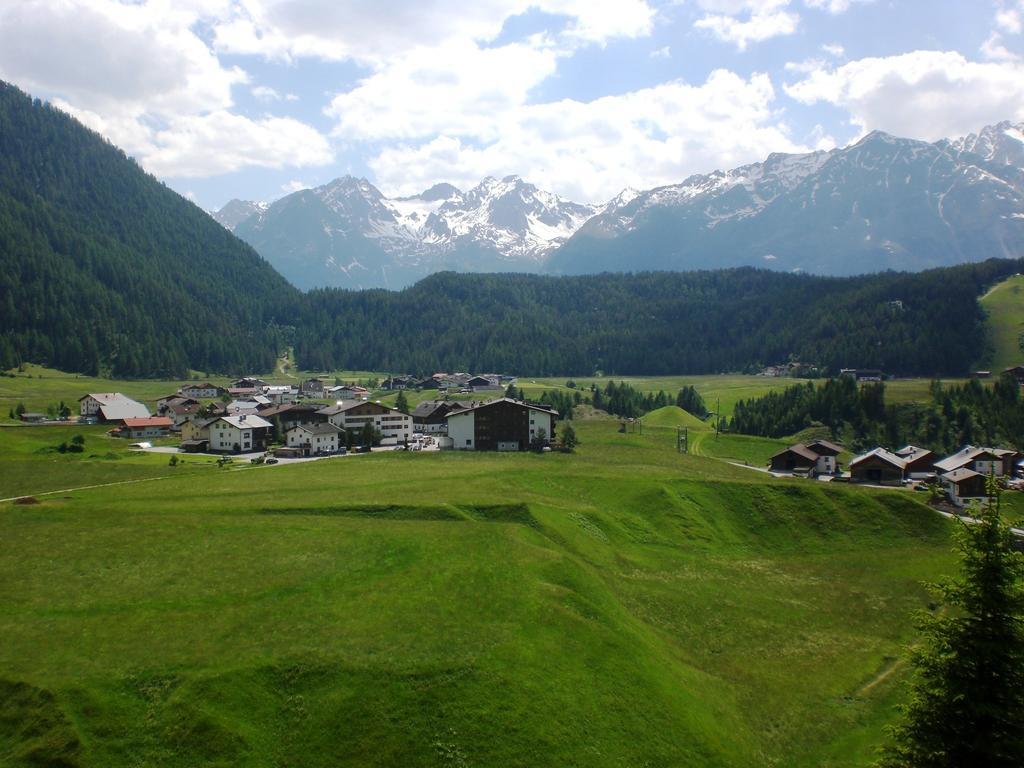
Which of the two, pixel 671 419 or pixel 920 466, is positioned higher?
pixel 671 419

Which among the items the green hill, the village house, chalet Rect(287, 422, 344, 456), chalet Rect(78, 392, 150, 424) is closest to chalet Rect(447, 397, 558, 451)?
chalet Rect(287, 422, 344, 456)

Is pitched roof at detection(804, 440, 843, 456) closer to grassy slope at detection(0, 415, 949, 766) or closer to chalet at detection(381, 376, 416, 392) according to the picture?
grassy slope at detection(0, 415, 949, 766)

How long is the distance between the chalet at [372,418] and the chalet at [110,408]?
29851 mm

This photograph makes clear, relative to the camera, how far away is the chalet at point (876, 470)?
277 ft

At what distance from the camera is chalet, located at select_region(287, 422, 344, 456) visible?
9062 centimetres

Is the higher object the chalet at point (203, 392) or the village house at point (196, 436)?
the chalet at point (203, 392)

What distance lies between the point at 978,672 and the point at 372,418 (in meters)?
90.9

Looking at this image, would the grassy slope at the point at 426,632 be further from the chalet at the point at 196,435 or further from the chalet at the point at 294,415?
the chalet at the point at 294,415

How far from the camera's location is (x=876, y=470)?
278 feet

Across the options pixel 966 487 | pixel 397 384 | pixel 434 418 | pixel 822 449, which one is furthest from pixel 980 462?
pixel 397 384

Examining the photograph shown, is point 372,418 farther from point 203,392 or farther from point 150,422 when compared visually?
point 203,392

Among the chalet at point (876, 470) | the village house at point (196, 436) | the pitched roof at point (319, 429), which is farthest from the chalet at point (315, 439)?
the chalet at point (876, 470)

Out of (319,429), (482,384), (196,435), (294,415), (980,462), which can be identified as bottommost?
(980,462)

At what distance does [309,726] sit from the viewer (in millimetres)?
26594
